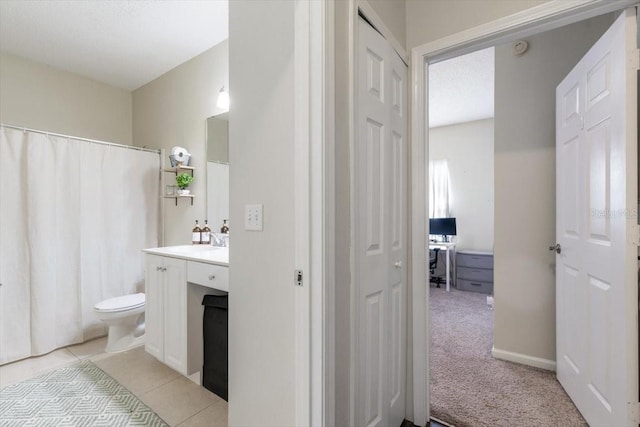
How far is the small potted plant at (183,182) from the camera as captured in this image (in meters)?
2.84

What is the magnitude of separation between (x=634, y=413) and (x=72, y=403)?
9.37ft

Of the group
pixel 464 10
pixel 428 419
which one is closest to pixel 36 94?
pixel 464 10

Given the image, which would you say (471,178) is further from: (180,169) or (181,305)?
(181,305)

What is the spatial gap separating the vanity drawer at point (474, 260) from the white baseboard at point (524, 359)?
87.2 inches

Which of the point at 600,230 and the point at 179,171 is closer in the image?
the point at 600,230

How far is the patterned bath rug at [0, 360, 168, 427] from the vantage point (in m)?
1.65

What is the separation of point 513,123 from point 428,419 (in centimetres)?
207

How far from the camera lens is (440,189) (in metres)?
5.12

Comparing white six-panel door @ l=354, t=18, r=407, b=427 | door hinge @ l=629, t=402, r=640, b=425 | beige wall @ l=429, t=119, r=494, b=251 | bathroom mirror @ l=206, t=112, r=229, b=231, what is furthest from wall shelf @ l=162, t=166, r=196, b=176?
beige wall @ l=429, t=119, r=494, b=251

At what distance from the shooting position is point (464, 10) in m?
1.47

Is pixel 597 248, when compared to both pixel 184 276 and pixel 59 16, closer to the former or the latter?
Result: pixel 184 276

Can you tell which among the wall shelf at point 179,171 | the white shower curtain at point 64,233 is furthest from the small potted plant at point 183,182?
the white shower curtain at point 64,233

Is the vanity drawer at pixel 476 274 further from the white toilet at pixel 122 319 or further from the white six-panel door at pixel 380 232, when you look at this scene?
the white toilet at pixel 122 319

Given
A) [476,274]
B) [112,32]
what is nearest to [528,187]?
[476,274]
